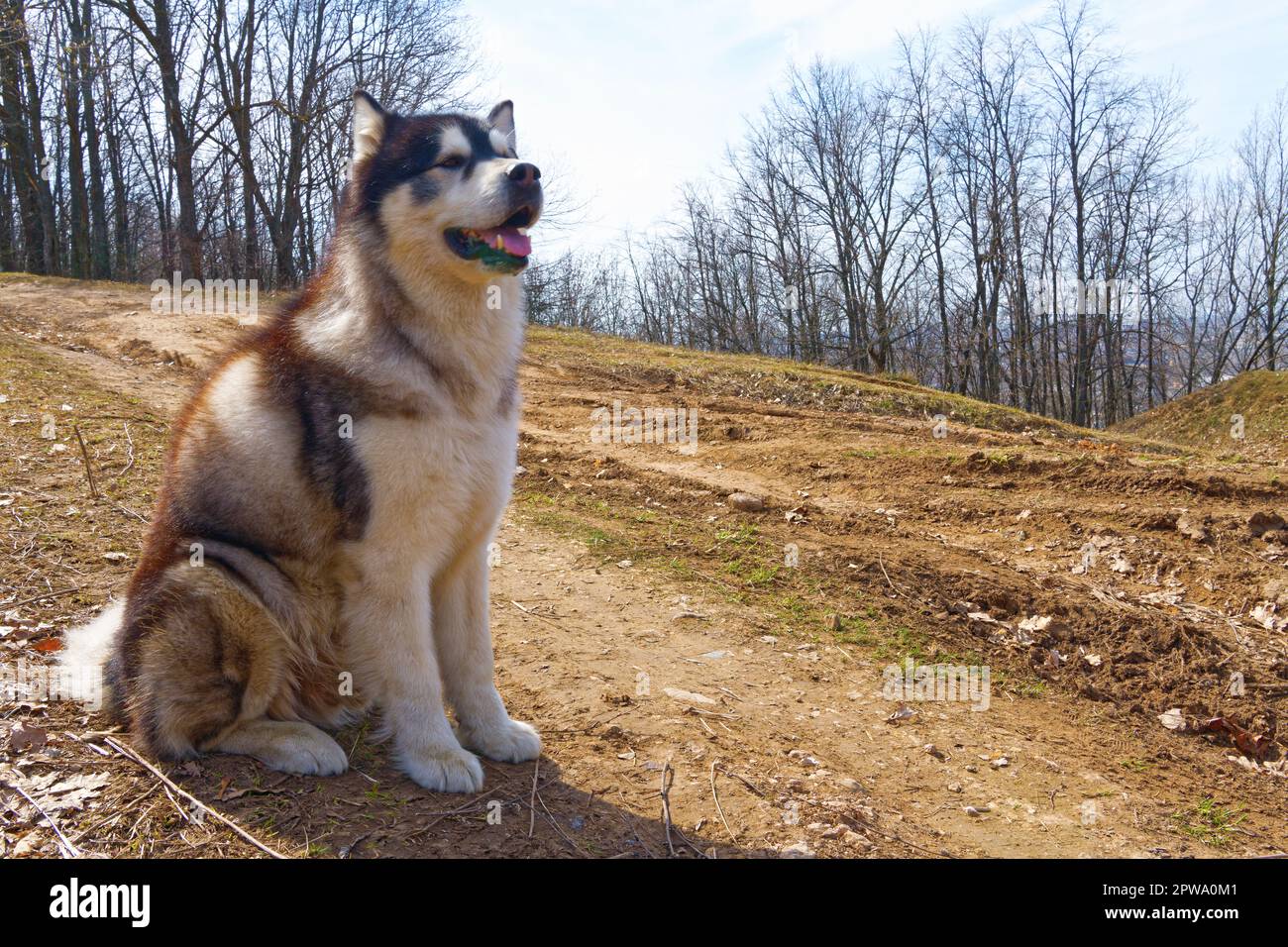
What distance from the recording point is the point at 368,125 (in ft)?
11.8

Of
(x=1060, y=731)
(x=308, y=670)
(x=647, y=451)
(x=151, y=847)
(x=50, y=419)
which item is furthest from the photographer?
(x=647, y=451)

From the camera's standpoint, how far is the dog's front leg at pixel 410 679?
3189 millimetres

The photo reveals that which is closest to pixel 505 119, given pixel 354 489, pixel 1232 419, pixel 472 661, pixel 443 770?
pixel 354 489

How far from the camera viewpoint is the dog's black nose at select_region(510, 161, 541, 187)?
3.22m

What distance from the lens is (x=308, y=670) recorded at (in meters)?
3.35

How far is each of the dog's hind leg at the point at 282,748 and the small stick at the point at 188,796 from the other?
19 centimetres

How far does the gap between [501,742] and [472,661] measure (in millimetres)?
353

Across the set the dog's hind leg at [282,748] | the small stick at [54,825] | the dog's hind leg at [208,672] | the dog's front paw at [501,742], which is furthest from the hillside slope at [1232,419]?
the small stick at [54,825]

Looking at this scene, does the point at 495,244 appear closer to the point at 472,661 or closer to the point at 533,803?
the point at 472,661

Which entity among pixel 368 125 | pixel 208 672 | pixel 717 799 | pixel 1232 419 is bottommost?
pixel 717 799

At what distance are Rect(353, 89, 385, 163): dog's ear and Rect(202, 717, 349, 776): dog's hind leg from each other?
7.47ft
